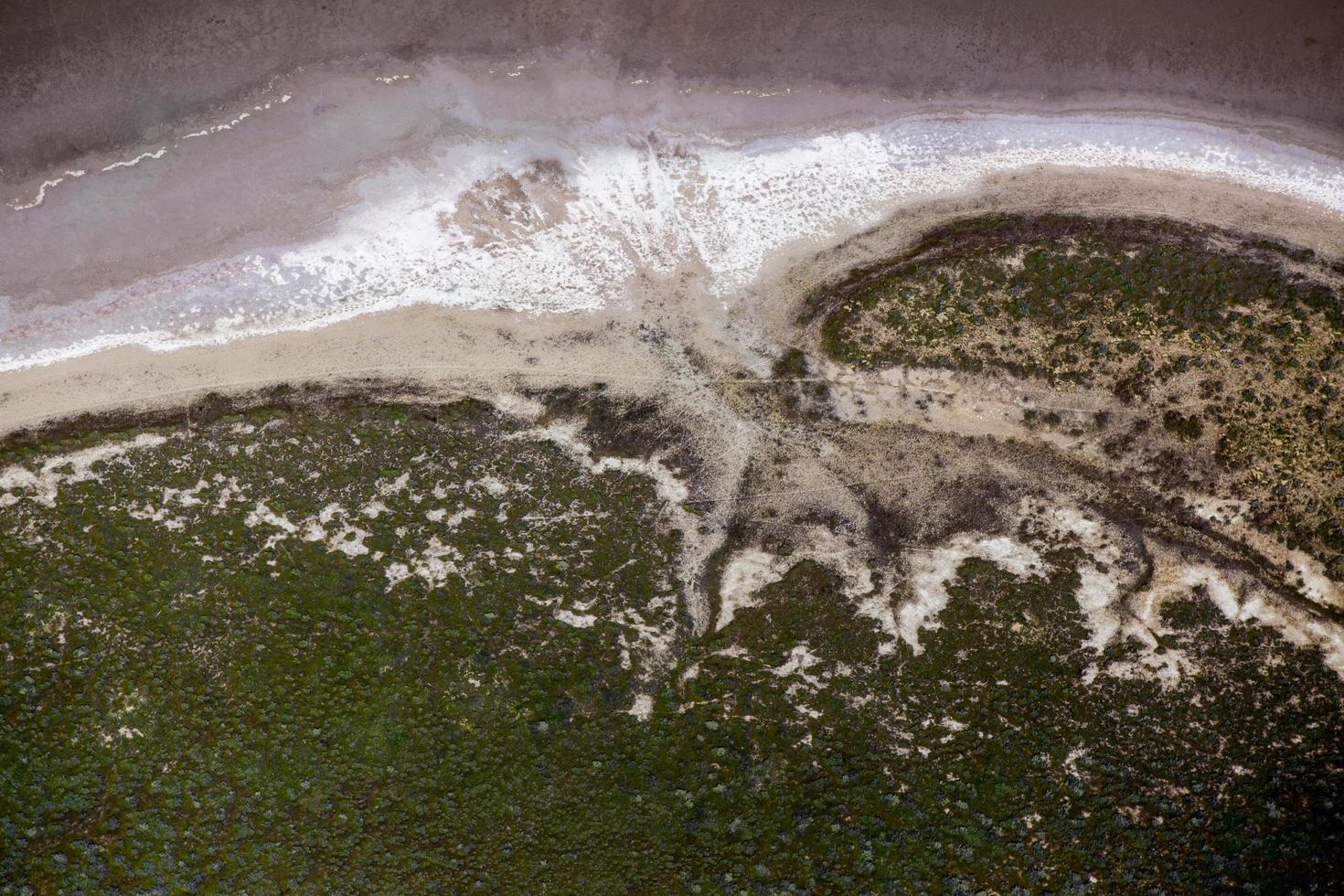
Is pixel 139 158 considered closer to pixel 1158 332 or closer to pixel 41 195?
pixel 41 195

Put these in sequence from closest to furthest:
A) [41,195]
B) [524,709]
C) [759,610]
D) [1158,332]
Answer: [524,709] < [759,610] < [41,195] < [1158,332]

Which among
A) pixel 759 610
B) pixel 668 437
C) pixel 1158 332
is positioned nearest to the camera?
pixel 759 610

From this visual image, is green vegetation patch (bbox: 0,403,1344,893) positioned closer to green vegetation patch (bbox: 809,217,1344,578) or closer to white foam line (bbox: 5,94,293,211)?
green vegetation patch (bbox: 809,217,1344,578)

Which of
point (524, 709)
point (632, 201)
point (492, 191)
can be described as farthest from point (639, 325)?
point (524, 709)

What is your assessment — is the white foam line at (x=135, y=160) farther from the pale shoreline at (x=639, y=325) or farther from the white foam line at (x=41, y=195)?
the pale shoreline at (x=639, y=325)

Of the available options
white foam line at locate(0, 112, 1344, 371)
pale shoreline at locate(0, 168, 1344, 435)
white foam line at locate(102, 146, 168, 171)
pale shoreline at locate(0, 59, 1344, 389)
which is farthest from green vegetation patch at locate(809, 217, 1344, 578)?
white foam line at locate(102, 146, 168, 171)

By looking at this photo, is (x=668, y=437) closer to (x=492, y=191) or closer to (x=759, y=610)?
(x=759, y=610)

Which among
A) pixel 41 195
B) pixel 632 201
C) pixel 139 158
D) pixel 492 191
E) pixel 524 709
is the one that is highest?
pixel 632 201

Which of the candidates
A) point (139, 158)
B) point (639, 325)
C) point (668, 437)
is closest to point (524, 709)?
point (668, 437)

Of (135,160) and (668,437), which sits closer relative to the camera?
(135,160)

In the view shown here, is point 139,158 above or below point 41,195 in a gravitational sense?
above
